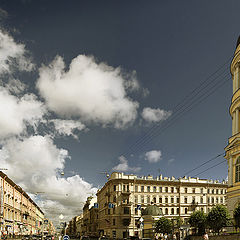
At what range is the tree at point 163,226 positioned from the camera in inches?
1868

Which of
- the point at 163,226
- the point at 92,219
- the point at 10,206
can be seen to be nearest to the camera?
the point at 163,226

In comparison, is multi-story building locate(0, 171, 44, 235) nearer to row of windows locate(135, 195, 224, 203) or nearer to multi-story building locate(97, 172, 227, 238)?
multi-story building locate(97, 172, 227, 238)

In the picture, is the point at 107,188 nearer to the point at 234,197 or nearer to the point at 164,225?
the point at 164,225

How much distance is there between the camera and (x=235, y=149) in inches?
1372

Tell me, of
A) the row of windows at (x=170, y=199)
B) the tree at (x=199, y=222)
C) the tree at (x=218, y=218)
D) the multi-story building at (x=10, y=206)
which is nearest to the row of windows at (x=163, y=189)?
the row of windows at (x=170, y=199)

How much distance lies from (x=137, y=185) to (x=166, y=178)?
10.5 metres

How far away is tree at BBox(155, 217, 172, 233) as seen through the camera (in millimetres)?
47438

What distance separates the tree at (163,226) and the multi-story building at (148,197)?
97.8ft

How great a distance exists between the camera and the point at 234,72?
1519 inches

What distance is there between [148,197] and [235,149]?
52.6 meters

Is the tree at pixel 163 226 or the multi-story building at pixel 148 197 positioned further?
the multi-story building at pixel 148 197

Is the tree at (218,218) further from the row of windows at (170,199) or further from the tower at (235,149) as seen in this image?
the row of windows at (170,199)

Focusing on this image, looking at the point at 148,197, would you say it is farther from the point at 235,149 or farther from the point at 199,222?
the point at 235,149

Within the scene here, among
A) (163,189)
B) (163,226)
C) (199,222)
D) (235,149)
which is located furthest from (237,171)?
(163,189)
